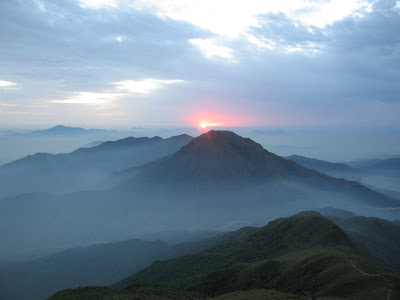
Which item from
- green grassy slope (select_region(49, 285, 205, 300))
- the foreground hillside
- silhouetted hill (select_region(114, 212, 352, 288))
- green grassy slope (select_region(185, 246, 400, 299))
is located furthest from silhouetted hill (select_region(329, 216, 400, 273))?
green grassy slope (select_region(49, 285, 205, 300))

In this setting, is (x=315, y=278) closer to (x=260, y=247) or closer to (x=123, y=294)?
(x=123, y=294)

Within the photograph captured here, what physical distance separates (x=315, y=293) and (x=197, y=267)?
6575 cm

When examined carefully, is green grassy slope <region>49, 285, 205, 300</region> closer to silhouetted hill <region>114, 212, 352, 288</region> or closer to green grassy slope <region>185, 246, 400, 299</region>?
green grassy slope <region>185, 246, 400, 299</region>

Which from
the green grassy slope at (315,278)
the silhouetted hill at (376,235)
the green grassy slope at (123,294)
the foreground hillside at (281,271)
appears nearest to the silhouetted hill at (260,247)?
the foreground hillside at (281,271)

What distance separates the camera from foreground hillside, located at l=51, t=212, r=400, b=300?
50878 mm

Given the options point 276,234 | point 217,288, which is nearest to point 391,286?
point 217,288

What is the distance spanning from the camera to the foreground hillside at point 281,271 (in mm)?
50878

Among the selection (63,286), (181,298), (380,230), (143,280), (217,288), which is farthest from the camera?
(63,286)

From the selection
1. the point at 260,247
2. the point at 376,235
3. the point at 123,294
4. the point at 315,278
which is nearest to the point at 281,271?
the point at 315,278

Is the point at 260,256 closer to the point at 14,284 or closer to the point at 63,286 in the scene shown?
the point at 63,286

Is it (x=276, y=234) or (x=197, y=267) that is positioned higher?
(x=276, y=234)

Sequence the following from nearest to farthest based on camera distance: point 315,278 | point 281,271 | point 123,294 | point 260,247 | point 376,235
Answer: point 123,294, point 315,278, point 281,271, point 260,247, point 376,235

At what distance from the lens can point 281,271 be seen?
7050 cm

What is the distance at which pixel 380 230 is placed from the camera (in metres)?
163
